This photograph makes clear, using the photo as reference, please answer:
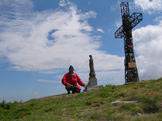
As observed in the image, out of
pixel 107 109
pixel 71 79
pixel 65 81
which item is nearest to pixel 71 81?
pixel 71 79

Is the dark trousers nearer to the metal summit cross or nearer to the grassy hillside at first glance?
the grassy hillside

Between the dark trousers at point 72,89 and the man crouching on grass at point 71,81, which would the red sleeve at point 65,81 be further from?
the dark trousers at point 72,89

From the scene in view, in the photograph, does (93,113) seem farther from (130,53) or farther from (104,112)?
(130,53)

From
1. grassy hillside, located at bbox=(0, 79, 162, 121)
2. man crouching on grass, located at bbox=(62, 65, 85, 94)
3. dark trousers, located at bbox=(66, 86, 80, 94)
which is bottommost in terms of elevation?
grassy hillside, located at bbox=(0, 79, 162, 121)

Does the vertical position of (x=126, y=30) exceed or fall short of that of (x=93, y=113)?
it exceeds it

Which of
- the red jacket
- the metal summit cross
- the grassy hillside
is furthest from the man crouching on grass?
the metal summit cross

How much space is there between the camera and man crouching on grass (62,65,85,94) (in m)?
16.2

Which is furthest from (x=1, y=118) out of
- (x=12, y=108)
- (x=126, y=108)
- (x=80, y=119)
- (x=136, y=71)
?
(x=136, y=71)

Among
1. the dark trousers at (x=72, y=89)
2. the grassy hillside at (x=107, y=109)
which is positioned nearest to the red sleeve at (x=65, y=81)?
the dark trousers at (x=72, y=89)

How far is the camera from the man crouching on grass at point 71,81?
1625 cm

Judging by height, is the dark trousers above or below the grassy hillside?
above

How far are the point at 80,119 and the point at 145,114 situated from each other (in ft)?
6.02

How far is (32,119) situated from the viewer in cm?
1036

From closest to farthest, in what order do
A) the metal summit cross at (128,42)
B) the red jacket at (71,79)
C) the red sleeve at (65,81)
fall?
1. the red sleeve at (65,81)
2. the red jacket at (71,79)
3. the metal summit cross at (128,42)
